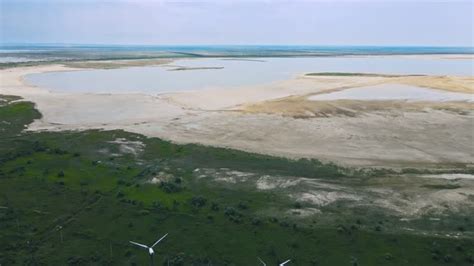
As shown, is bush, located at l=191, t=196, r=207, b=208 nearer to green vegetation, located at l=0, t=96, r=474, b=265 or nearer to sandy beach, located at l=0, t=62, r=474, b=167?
green vegetation, located at l=0, t=96, r=474, b=265

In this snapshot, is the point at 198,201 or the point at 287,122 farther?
the point at 287,122

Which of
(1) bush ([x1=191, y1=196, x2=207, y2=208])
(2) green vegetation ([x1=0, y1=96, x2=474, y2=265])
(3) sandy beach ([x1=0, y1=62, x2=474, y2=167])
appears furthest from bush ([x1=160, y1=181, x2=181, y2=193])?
(3) sandy beach ([x1=0, y1=62, x2=474, y2=167])

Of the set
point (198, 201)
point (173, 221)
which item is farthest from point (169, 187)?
point (173, 221)

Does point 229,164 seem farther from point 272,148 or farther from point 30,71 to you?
point 30,71

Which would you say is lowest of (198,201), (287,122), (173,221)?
(287,122)

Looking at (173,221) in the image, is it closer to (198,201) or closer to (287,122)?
(198,201)

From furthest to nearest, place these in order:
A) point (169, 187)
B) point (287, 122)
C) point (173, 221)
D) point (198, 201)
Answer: point (287, 122)
point (169, 187)
point (198, 201)
point (173, 221)

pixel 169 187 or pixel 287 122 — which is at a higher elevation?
pixel 169 187
